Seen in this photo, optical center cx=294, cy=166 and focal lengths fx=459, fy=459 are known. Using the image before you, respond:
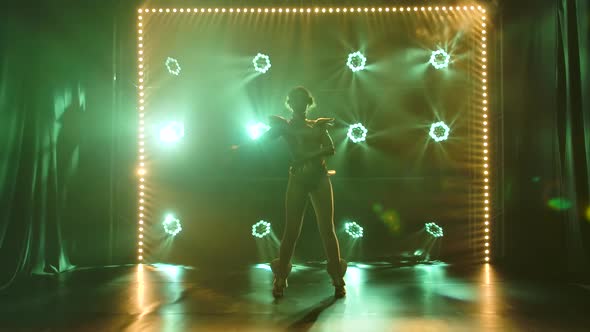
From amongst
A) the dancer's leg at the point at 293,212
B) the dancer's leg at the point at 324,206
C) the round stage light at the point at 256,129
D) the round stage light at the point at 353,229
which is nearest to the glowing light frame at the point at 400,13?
the round stage light at the point at 256,129

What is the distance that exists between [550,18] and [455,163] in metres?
1.62

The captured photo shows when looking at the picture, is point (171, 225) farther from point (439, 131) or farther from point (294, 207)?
point (439, 131)

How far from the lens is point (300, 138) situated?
3100 millimetres

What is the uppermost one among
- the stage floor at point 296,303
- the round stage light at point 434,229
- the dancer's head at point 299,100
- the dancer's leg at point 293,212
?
the dancer's head at point 299,100

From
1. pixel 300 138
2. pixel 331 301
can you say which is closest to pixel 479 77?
pixel 300 138

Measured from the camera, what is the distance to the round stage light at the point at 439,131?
489cm

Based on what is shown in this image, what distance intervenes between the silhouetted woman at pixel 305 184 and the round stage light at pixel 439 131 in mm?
2126

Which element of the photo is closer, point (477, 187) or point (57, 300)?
point (57, 300)

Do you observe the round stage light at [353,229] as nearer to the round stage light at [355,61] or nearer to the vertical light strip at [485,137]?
the vertical light strip at [485,137]

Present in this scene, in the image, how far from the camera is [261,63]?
495 centimetres

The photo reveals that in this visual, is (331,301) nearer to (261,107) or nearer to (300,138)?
(300,138)

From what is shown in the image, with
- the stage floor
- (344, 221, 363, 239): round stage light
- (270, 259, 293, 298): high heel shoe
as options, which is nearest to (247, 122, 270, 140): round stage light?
(344, 221, 363, 239): round stage light

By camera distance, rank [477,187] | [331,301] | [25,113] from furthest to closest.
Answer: [477,187] → [25,113] → [331,301]

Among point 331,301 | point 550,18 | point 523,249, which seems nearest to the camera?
point 331,301
